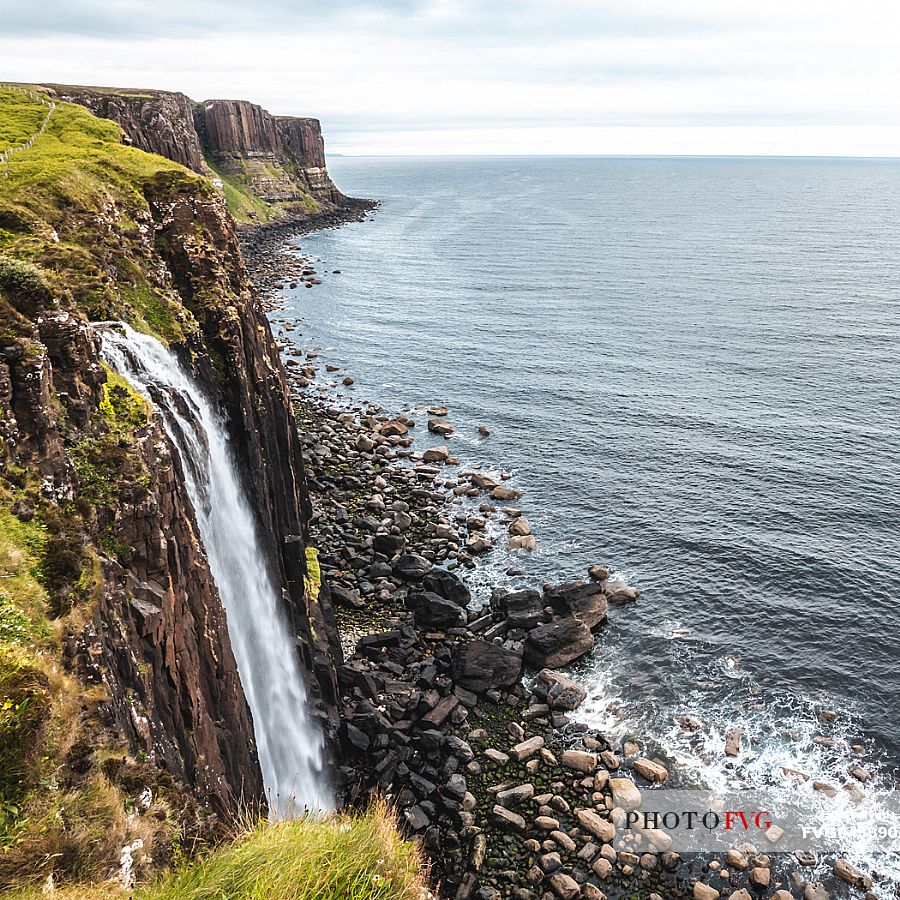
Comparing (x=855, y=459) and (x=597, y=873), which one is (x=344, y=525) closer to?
(x=597, y=873)

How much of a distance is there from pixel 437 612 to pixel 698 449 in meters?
30.2

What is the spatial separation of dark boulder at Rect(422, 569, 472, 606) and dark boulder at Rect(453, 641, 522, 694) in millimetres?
4677

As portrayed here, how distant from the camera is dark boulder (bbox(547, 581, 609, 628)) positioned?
127ft

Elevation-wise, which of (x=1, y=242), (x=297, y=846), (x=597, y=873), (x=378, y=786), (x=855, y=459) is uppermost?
(x=1, y=242)

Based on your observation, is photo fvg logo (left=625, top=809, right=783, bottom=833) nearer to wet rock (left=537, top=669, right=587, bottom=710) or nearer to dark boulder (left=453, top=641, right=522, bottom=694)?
wet rock (left=537, top=669, right=587, bottom=710)

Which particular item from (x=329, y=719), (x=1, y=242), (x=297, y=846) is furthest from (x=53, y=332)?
(x=329, y=719)

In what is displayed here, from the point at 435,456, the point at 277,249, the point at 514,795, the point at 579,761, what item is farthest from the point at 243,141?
the point at 514,795

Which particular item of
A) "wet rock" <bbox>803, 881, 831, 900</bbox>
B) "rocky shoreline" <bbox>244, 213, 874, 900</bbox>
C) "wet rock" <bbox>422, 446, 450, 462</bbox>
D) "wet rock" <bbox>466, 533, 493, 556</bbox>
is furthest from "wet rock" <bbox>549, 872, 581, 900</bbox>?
"wet rock" <bbox>422, 446, 450, 462</bbox>

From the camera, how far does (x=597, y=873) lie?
25.2 meters

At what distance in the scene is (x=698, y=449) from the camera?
57375 mm

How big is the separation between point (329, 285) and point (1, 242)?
3982 inches

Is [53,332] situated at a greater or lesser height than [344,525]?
greater

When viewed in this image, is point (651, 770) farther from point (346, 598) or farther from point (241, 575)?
point (241, 575)

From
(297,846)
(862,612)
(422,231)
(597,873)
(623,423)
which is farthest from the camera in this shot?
(422,231)
